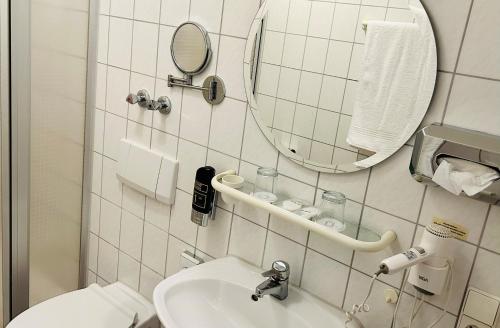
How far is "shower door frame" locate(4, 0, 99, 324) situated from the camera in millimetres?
1481

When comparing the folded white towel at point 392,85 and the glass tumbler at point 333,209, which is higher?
the folded white towel at point 392,85

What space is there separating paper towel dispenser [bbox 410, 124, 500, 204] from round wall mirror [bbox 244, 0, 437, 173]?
0.18 feet

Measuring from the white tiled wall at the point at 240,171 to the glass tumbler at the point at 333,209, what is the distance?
1.0 inches

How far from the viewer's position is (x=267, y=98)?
3.89 feet

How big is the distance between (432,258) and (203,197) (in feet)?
2.25

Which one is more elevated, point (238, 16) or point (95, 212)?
point (238, 16)

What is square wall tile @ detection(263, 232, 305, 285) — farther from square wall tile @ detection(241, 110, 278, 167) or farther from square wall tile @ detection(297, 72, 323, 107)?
square wall tile @ detection(297, 72, 323, 107)

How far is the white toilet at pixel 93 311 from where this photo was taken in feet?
4.70

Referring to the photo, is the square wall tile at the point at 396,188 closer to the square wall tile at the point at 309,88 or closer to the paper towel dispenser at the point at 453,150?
the paper towel dispenser at the point at 453,150

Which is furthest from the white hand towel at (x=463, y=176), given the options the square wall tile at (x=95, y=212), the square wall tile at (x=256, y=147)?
the square wall tile at (x=95, y=212)

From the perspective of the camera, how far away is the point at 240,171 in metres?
1.29

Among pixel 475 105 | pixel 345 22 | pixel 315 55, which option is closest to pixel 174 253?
pixel 315 55

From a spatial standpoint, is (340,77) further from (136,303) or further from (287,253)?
(136,303)

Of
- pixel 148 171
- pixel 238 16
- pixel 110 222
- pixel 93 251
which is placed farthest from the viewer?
pixel 93 251
